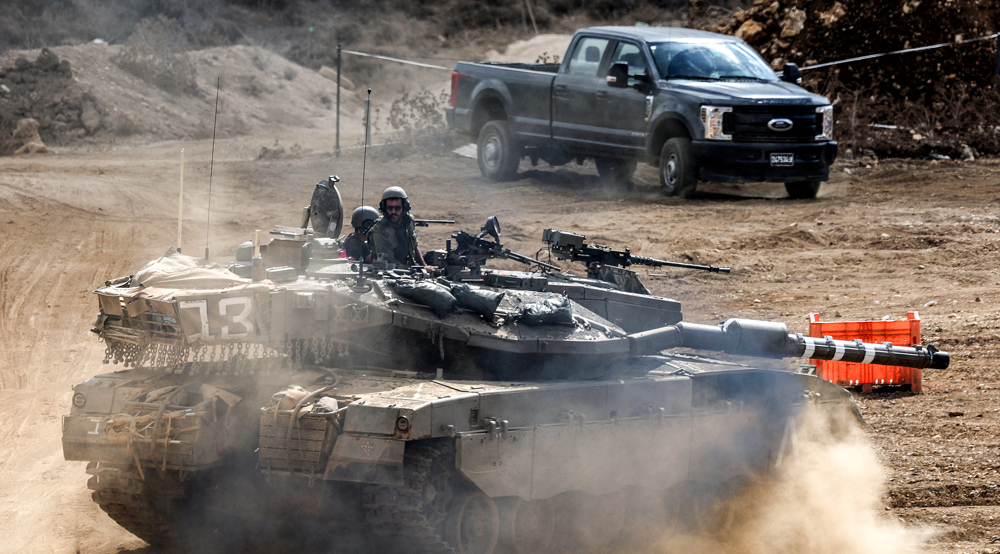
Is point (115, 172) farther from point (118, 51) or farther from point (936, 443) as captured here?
point (936, 443)

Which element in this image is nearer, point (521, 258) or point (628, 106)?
point (521, 258)

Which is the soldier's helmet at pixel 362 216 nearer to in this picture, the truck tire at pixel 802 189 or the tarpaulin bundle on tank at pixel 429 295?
the tarpaulin bundle on tank at pixel 429 295

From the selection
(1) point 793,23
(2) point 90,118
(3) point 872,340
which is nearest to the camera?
(3) point 872,340

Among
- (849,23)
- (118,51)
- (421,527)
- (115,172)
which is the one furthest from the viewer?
(118,51)

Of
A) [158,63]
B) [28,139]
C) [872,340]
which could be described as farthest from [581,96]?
[158,63]

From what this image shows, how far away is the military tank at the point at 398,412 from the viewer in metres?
6.64

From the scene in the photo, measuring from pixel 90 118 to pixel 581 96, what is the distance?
11.3m

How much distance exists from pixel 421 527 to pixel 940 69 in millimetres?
16184

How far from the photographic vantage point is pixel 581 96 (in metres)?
16.2

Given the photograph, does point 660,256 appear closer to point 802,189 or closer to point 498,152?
point 802,189

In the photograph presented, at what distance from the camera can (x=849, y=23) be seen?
20031mm

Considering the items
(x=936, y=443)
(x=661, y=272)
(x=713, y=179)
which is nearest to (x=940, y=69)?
(x=713, y=179)

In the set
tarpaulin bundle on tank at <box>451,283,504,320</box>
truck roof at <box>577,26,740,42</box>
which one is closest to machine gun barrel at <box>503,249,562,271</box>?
tarpaulin bundle on tank at <box>451,283,504,320</box>

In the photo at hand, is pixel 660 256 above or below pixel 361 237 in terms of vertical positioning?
below
